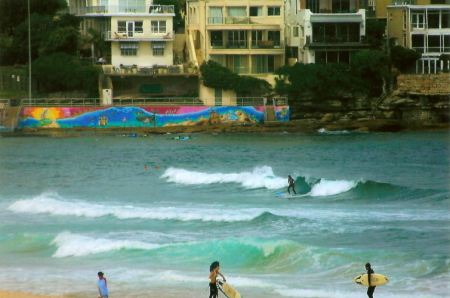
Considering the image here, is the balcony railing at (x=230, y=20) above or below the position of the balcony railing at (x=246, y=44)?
above

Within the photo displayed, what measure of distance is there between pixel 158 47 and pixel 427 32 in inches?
924

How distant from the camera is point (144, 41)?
81.8 metres

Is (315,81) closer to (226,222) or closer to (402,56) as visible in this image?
(402,56)

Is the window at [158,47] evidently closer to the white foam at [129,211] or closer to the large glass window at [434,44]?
the large glass window at [434,44]

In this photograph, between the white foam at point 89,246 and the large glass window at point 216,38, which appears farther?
the large glass window at point 216,38

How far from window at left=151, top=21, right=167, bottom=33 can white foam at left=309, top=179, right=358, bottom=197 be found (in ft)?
132

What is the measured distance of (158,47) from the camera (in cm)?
8194

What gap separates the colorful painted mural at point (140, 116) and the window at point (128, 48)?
24.4ft

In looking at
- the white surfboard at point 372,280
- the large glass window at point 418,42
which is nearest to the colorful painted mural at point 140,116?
the large glass window at point 418,42

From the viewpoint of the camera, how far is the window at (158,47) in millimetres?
81875

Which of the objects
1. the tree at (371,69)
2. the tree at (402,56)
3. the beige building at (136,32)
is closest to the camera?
the tree at (371,69)

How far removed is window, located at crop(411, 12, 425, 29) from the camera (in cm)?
7988

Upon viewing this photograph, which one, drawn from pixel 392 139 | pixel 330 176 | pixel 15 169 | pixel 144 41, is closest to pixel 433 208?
pixel 330 176

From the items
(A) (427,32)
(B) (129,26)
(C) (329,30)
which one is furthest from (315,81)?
(B) (129,26)
